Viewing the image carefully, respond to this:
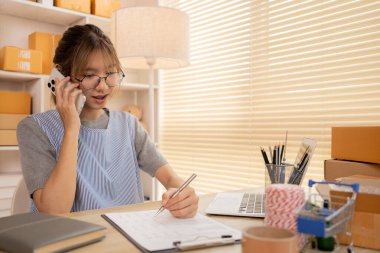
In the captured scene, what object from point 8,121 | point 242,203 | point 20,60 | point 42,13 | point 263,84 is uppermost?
point 42,13

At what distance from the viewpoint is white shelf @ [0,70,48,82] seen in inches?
81.3

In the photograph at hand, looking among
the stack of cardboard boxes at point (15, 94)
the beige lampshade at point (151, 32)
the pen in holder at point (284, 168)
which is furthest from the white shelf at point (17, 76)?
the pen in holder at point (284, 168)

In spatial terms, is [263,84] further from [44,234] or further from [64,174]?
[44,234]

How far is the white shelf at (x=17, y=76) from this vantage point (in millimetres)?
2065

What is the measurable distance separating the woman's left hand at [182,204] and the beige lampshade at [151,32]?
1128 millimetres

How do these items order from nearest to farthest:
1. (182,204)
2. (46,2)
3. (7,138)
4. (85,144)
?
(182,204), (85,144), (7,138), (46,2)

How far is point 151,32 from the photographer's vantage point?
6.20ft

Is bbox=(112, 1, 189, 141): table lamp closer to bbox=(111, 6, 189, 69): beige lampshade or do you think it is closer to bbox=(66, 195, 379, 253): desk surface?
bbox=(111, 6, 189, 69): beige lampshade

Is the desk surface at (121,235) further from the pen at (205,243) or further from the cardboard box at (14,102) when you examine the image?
the cardboard box at (14,102)

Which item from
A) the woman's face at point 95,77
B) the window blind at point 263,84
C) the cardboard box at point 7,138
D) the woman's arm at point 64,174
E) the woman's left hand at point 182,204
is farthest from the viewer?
Result: the cardboard box at point 7,138

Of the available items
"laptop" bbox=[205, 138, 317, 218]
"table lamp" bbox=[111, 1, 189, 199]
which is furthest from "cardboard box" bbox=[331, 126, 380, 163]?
"table lamp" bbox=[111, 1, 189, 199]

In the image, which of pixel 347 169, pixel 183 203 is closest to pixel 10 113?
pixel 183 203

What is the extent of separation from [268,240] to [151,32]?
157 centimetres

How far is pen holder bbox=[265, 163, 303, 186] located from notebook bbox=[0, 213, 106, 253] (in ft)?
1.62
